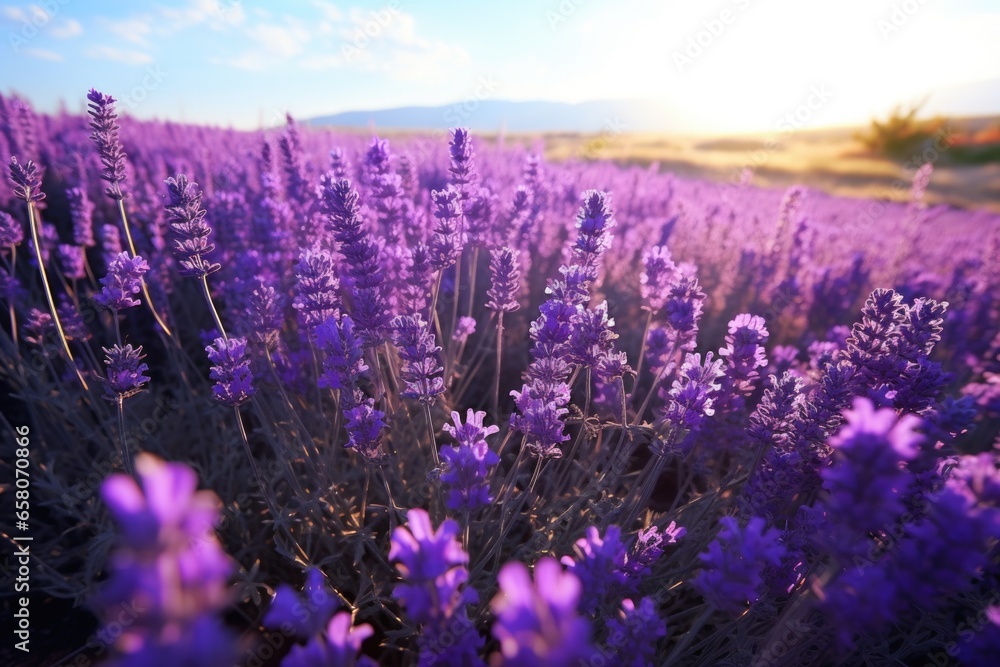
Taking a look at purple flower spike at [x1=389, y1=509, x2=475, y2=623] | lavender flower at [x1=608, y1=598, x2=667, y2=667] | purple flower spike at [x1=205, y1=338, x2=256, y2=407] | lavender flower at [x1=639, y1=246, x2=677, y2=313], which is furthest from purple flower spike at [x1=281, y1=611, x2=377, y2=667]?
lavender flower at [x1=639, y1=246, x2=677, y2=313]

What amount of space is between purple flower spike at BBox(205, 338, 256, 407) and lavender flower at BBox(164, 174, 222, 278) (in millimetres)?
420

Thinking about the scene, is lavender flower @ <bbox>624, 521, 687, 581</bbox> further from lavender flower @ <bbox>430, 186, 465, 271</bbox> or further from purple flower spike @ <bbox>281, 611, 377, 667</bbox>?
lavender flower @ <bbox>430, 186, 465, 271</bbox>

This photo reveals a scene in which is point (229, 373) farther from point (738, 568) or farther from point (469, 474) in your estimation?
point (738, 568)

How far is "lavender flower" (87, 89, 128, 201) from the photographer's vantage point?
85.4 inches

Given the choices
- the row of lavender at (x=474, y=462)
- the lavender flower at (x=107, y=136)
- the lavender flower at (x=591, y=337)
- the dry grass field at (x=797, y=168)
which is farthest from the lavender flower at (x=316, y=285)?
the dry grass field at (x=797, y=168)

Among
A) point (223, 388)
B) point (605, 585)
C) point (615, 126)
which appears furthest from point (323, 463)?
point (615, 126)

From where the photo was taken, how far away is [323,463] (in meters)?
2.15

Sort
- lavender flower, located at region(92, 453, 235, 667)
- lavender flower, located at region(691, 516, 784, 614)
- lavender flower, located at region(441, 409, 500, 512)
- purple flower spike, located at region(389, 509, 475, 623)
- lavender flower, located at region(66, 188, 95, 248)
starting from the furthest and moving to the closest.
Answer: lavender flower, located at region(66, 188, 95, 248), lavender flower, located at region(441, 409, 500, 512), lavender flower, located at region(691, 516, 784, 614), purple flower spike, located at region(389, 509, 475, 623), lavender flower, located at region(92, 453, 235, 667)

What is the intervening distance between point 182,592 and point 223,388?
50.0 inches

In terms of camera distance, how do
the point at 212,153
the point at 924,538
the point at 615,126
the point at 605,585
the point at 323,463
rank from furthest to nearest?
the point at 212,153, the point at 615,126, the point at 323,463, the point at 605,585, the point at 924,538

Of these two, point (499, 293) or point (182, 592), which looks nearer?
point (182, 592)

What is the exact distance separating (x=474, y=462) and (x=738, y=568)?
0.72m

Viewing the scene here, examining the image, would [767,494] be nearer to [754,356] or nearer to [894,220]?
[754,356]

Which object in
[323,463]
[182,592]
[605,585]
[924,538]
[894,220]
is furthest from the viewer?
[894,220]
